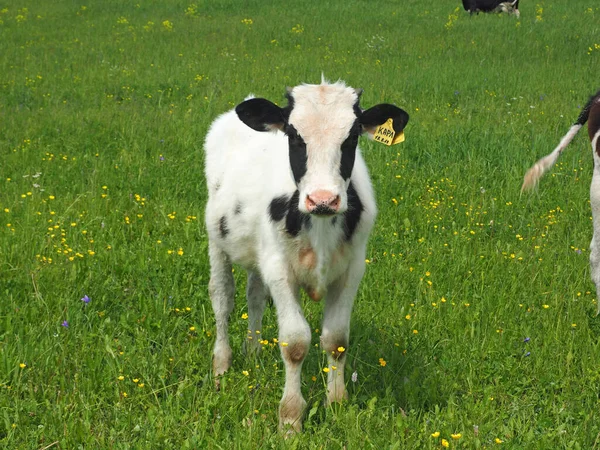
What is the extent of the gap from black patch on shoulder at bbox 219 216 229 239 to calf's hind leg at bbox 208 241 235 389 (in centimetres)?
21

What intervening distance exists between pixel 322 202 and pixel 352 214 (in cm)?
59

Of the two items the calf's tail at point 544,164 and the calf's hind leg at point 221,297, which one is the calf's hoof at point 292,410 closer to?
the calf's hind leg at point 221,297

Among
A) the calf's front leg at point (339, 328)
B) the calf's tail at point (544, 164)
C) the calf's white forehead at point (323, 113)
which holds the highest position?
the calf's white forehead at point (323, 113)

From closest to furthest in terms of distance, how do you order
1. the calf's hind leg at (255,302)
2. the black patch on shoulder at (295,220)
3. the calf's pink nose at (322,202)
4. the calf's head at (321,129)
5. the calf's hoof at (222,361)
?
the calf's pink nose at (322,202)
the calf's head at (321,129)
the black patch on shoulder at (295,220)
the calf's hoof at (222,361)
the calf's hind leg at (255,302)

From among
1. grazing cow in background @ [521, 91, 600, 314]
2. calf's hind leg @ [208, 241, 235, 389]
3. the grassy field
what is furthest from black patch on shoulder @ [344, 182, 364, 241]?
grazing cow in background @ [521, 91, 600, 314]

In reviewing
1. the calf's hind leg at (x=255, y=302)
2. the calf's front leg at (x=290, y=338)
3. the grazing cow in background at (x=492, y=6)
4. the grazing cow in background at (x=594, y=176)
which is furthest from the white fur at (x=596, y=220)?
the grazing cow in background at (x=492, y=6)

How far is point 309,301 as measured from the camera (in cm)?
570

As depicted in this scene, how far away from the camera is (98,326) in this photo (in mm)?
5090

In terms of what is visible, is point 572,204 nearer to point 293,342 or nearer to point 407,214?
point 407,214

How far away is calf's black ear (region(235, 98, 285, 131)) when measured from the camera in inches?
176

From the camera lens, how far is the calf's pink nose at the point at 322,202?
3.83 metres

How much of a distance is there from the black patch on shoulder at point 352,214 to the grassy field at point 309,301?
0.78 meters

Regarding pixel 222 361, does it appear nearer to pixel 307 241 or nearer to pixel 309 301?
pixel 309 301

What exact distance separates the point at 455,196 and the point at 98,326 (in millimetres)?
3884
